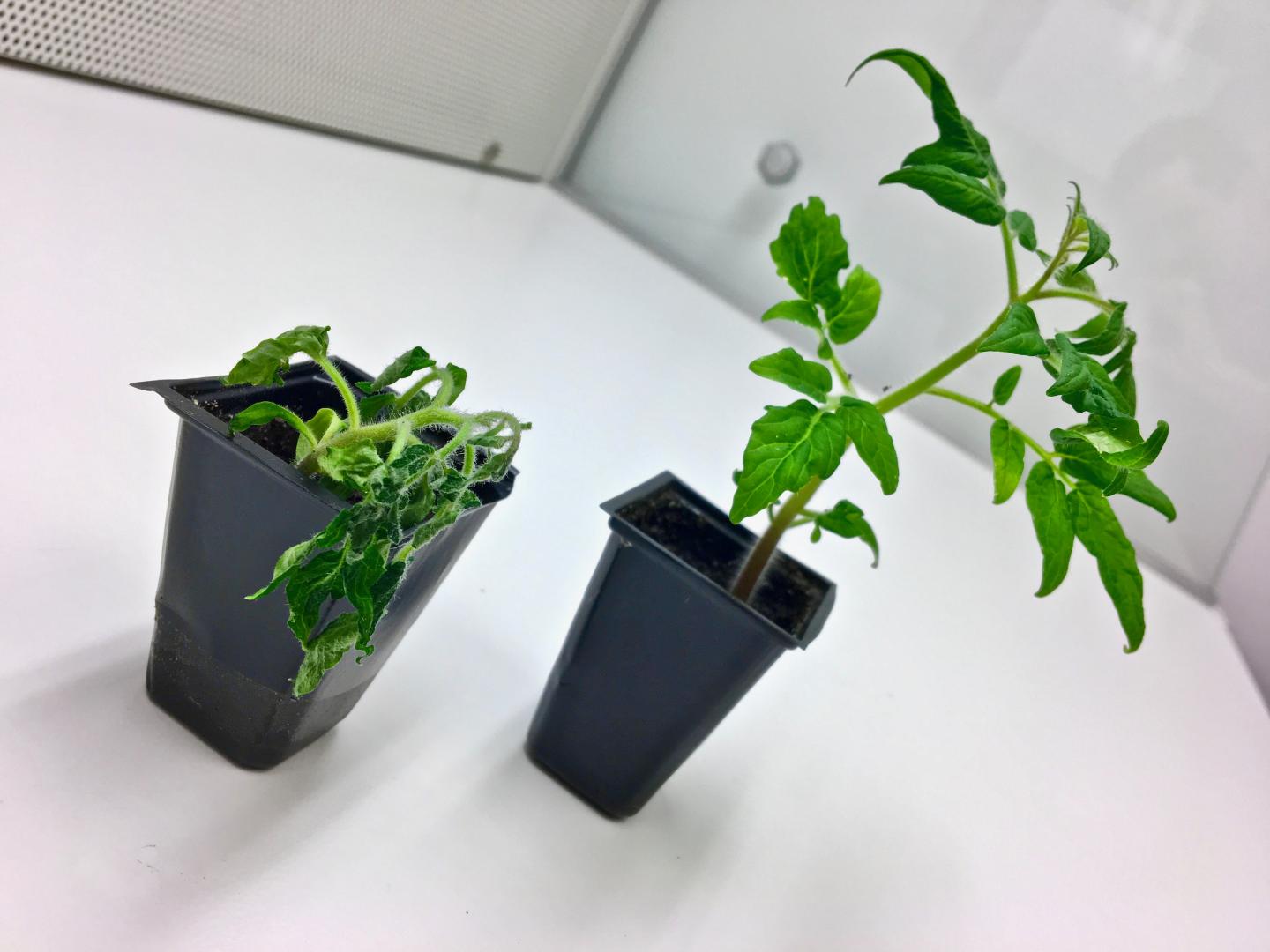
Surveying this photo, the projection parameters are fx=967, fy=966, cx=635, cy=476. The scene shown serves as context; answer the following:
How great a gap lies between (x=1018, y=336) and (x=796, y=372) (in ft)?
0.46

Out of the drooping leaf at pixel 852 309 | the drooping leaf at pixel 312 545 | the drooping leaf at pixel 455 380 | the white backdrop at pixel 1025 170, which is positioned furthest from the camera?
the white backdrop at pixel 1025 170

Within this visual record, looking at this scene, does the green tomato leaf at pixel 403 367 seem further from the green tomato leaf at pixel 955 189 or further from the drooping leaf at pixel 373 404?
the green tomato leaf at pixel 955 189

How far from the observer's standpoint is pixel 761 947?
767 mm

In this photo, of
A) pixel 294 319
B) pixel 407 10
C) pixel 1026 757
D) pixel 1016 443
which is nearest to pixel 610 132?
pixel 407 10

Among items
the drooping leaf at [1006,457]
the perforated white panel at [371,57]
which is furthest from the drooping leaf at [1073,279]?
the perforated white panel at [371,57]

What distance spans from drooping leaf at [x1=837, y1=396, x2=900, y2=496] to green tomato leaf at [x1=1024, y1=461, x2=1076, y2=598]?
0.09m

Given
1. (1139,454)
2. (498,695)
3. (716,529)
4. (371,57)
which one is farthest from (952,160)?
(371,57)

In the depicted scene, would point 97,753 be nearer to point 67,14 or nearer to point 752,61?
point 67,14

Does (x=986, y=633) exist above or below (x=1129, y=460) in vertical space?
below

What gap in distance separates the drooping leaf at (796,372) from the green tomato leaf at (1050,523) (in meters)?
0.15

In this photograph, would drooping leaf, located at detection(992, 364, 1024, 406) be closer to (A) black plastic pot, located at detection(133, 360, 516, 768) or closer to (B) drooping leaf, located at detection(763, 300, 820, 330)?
(B) drooping leaf, located at detection(763, 300, 820, 330)

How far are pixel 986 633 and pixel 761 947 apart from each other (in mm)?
879

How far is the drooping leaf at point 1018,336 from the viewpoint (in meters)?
0.56

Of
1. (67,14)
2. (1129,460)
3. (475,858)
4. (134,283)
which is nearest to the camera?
(1129,460)
